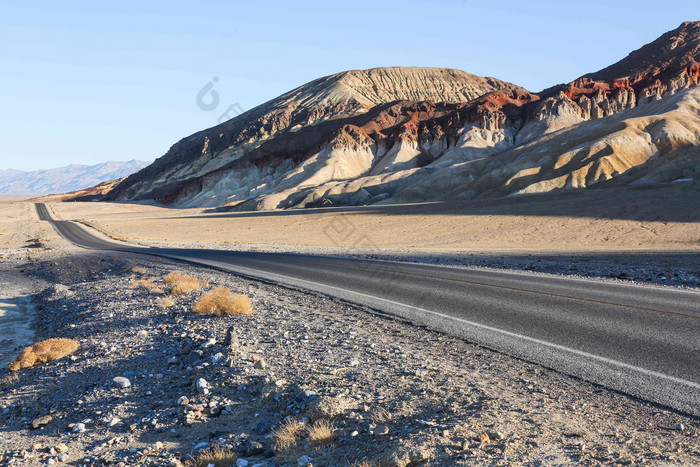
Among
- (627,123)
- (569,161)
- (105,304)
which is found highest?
(627,123)

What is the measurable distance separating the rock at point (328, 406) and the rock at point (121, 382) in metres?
2.99

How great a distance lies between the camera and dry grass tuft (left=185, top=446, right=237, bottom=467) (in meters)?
4.68

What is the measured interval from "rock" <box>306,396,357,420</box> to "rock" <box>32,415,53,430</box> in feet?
10.7

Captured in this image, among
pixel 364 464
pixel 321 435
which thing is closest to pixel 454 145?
pixel 321 435

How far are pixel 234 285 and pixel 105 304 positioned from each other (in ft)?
11.1

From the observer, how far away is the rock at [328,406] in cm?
521

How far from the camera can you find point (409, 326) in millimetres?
9125

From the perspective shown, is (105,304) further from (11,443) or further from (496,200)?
(496,200)

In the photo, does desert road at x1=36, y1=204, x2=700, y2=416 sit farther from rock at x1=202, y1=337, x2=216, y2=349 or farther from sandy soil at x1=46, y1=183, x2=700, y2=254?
sandy soil at x1=46, y1=183, x2=700, y2=254

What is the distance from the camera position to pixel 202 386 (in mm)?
6422

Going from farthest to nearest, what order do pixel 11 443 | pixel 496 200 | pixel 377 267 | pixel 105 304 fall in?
pixel 496 200 < pixel 377 267 < pixel 105 304 < pixel 11 443

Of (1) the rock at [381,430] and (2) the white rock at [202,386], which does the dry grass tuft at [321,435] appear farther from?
(2) the white rock at [202,386]

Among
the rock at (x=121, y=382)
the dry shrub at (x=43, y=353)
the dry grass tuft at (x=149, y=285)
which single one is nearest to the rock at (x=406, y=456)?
the rock at (x=121, y=382)

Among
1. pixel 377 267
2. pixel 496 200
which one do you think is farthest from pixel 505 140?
pixel 377 267
